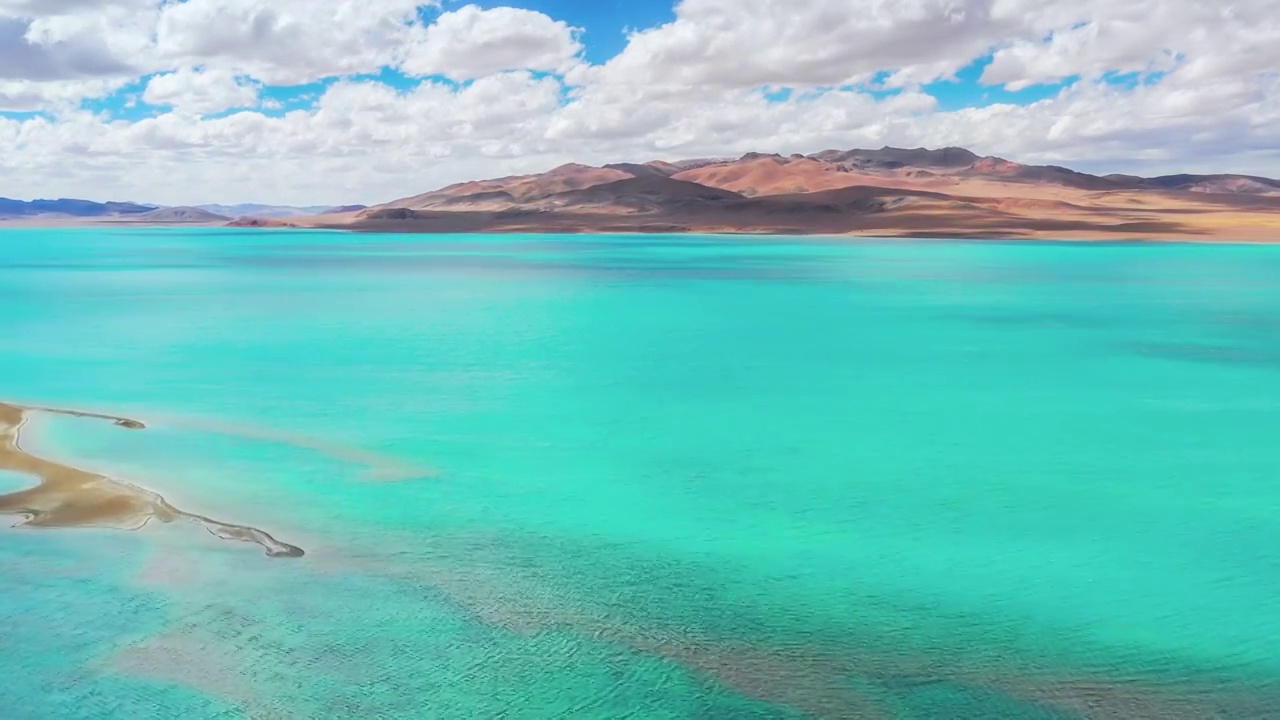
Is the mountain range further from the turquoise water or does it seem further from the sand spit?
the sand spit

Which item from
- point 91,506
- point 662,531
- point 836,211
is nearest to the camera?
point 662,531

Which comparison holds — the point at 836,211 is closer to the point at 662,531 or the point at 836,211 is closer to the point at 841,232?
the point at 841,232

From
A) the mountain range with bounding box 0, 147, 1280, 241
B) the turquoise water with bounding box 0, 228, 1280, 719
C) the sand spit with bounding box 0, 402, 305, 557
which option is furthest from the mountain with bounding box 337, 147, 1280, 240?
the sand spit with bounding box 0, 402, 305, 557

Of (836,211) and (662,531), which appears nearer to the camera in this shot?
(662,531)

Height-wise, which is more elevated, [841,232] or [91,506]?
[91,506]

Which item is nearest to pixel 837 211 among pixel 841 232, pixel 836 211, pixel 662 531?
pixel 836 211

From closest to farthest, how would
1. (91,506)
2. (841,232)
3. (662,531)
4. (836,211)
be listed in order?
1. (662,531)
2. (91,506)
3. (841,232)
4. (836,211)

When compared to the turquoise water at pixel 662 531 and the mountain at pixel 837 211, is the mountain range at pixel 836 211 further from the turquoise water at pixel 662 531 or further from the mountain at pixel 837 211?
the turquoise water at pixel 662 531
